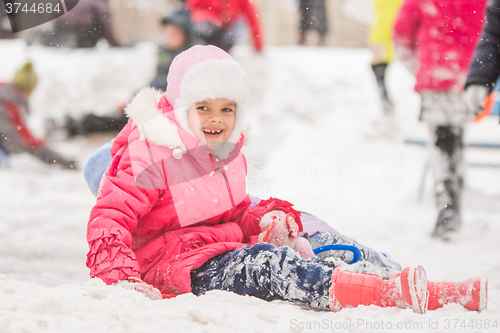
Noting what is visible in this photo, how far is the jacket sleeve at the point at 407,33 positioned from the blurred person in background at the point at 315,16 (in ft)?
15.3

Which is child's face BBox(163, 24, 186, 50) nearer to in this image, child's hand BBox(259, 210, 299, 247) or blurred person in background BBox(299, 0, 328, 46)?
child's hand BBox(259, 210, 299, 247)

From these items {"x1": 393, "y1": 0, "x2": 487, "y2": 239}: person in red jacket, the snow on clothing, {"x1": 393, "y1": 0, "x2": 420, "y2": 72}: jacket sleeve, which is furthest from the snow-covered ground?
{"x1": 393, "y1": 0, "x2": 420, "y2": 72}: jacket sleeve

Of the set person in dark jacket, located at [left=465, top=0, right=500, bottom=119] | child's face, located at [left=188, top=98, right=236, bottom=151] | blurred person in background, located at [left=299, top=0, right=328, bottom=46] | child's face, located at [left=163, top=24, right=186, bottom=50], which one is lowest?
child's face, located at [left=188, top=98, right=236, bottom=151]

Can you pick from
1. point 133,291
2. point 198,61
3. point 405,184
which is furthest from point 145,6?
point 133,291

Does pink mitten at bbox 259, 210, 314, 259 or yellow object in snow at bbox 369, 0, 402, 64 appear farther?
yellow object in snow at bbox 369, 0, 402, 64

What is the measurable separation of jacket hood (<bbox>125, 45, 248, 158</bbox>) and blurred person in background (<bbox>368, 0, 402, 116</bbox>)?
266 centimetres

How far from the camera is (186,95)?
158 centimetres

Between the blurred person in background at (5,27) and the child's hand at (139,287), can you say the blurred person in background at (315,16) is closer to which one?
the blurred person in background at (5,27)

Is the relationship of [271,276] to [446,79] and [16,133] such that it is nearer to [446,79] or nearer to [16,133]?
[446,79]

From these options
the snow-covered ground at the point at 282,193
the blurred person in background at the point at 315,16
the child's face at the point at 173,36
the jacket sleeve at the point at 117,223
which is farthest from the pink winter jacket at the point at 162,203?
the blurred person in background at the point at 315,16

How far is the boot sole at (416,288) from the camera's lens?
126 cm

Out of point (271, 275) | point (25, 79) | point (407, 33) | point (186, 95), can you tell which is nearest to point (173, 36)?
point (407, 33)

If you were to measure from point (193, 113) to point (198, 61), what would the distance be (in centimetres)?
18

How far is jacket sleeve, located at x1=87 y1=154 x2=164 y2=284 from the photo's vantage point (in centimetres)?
130
